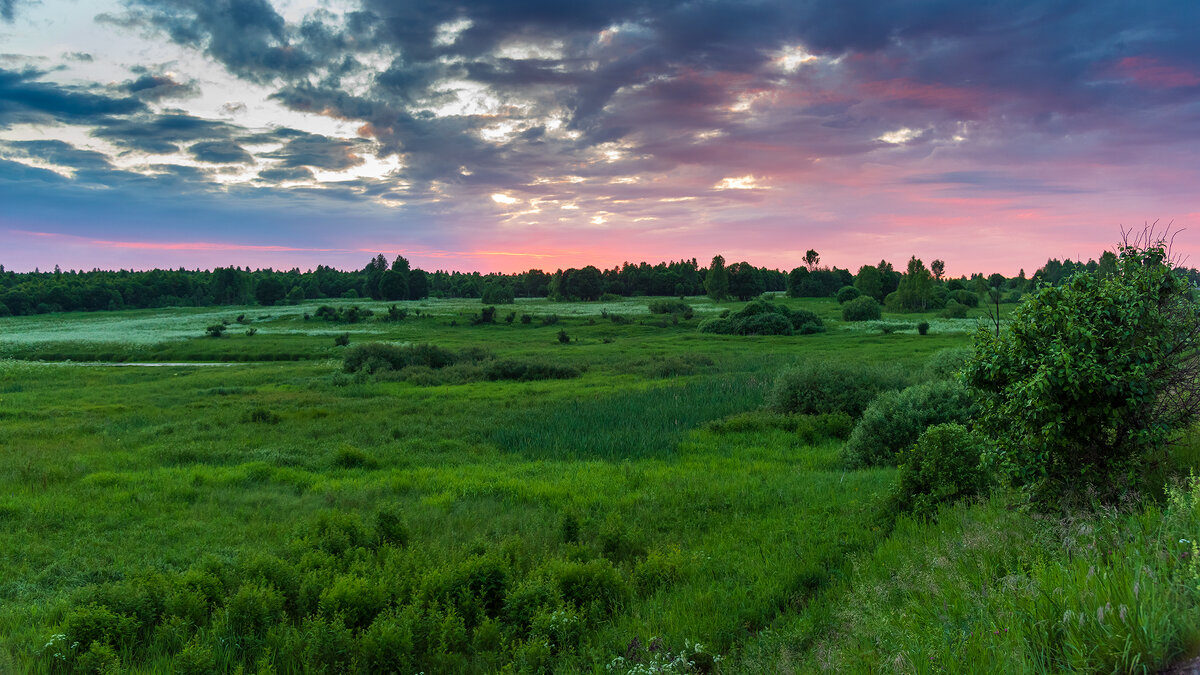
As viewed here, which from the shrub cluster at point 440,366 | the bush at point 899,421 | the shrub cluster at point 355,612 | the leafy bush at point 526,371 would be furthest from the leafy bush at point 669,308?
the shrub cluster at point 355,612

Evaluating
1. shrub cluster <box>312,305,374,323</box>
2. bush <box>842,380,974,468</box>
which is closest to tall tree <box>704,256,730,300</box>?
shrub cluster <box>312,305,374,323</box>

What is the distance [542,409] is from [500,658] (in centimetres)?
1845

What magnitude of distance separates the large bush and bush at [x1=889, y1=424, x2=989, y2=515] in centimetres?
230

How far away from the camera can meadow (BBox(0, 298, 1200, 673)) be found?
5336 mm

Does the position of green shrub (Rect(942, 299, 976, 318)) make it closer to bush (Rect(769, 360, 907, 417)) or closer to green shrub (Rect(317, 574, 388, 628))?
bush (Rect(769, 360, 907, 417))

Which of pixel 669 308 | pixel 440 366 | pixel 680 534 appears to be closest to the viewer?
pixel 680 534

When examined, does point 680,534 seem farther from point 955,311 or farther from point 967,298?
point 967,298

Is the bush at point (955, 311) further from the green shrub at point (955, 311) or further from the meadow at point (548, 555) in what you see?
the meadow at point (548, 555)

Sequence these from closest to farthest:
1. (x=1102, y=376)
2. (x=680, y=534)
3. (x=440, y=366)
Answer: (x=1102, y=376) < (x=680, y=534) < (x=440, y=366)

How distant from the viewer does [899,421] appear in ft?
51.4

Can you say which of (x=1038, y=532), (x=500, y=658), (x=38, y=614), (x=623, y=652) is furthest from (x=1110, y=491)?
(x=38, y=614)

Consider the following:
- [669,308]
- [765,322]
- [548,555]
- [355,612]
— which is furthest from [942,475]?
[669,308]

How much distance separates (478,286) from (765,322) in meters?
133

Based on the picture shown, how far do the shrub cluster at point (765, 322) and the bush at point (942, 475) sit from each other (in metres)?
58.3
